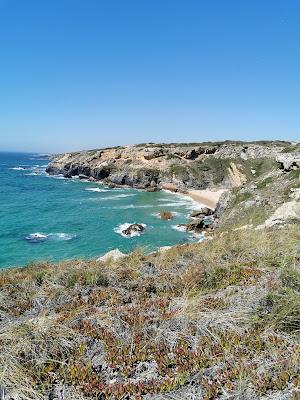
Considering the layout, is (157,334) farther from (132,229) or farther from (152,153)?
(152,153)

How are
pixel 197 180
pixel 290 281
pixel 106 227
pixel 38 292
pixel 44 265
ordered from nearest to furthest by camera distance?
1. pixel 290 281
2. pixel 38 292
3. pixel 44 265
4. pixel 106 227
5. pixel 197 180

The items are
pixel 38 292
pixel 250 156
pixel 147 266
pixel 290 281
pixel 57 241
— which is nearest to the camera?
pixel 290 281

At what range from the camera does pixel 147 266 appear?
31.1 feet

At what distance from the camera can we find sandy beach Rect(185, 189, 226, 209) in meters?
69.8

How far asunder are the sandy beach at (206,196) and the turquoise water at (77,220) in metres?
3.14

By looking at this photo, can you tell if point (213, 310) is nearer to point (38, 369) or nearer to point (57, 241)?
point (38, 369)

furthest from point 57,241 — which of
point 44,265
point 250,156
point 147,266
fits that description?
point 250,156

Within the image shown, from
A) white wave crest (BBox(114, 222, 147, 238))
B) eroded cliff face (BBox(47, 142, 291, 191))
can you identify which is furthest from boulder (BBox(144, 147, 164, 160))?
white wave crest (BBox(114, 222, 147, 238))

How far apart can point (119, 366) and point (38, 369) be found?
1094mm

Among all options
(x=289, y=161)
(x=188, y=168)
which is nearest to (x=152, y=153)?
(x=188, y=168)

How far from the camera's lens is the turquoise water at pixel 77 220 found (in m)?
36.5

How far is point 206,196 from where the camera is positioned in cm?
7619

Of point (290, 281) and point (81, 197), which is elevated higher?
point (290, 281)

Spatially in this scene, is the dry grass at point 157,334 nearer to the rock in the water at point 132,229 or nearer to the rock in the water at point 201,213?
the rock in the water at point 132,229
